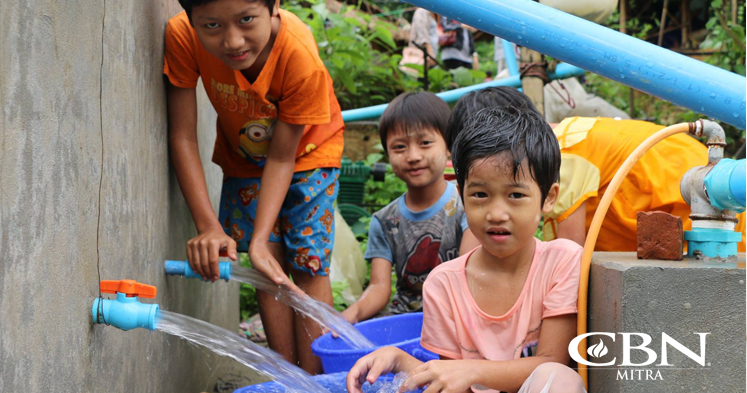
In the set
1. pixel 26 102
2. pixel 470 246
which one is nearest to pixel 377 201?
pixel 470 246

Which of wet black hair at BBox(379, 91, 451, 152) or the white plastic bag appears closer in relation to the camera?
wet black hair at BBox(379, 91, 451, 152)

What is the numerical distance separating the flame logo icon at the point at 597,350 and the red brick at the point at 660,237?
0.77ft

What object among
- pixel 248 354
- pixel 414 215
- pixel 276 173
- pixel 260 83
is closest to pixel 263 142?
pixel 276 173

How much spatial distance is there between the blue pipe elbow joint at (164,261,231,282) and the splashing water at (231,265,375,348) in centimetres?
14

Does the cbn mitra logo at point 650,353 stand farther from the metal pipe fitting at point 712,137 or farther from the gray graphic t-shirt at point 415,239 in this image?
the gray graphic t-shirt at point 415,239

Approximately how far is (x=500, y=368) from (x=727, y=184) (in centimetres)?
65

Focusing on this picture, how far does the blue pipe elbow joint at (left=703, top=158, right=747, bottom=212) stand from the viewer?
1.55 m

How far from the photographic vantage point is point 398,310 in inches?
128

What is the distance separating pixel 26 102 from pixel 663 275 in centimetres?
131

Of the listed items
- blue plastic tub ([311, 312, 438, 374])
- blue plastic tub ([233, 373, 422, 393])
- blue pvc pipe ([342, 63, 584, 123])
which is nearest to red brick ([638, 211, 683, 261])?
blue plastic tub ([233, 373, 422, 393])

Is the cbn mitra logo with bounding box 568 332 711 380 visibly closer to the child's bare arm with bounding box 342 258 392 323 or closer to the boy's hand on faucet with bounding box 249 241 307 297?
the boy's hand on faucet with bounding box 249 241 307 297

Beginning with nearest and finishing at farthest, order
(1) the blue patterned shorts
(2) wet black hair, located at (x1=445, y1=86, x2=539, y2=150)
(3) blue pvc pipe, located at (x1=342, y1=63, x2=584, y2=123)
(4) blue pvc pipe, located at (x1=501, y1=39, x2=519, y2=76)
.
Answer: (2) wet black hair, located at (x1=445, y1=86, x2=539, y2=150) → (1) the blue patterned shorts → (3) blue pvc pipe, located at (x1=342, y1=63, x2=584, y2=123) → (4) blue pvc pipe, located at (x1=501, y1=39, x2=519, y2=76)

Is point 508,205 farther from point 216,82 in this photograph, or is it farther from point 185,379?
point 185,379

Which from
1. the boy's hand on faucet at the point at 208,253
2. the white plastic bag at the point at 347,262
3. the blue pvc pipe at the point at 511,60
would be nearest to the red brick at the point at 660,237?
the boy's hand on faucet at the point at 208,253
